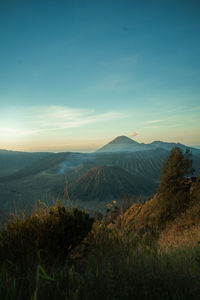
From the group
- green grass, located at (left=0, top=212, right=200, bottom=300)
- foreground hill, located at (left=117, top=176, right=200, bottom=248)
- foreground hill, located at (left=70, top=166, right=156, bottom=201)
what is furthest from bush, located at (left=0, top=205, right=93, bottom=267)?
foreground hill, located at (left=70, top=166, right=156, bottom=201)

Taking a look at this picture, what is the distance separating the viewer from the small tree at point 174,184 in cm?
700

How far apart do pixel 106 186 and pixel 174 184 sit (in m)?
50.5

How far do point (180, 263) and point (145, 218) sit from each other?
5621mm

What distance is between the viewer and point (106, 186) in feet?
187

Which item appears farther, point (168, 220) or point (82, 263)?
point (168, 220)

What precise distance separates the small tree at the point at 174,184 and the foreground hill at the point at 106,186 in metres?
44.6

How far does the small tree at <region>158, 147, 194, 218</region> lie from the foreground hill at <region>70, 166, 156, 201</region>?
44.6 meters

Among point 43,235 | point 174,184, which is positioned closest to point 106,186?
point 174,184

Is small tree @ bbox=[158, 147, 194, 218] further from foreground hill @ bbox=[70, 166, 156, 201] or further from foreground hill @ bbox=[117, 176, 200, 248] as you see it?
foreground hill @ bbox=[70, 166, 156, 201]

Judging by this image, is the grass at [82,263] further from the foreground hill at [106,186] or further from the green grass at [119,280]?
the foreground hill at [106,186]

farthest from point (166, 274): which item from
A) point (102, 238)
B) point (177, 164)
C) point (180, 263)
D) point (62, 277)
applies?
point (177, 164)

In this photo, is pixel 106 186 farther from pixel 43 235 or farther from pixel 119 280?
pixel 119 280

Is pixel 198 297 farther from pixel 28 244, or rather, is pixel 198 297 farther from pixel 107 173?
pixel 107 173

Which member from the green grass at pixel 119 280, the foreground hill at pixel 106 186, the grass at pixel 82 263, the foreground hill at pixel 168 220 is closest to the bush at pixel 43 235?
the grass at pixel 82 263
